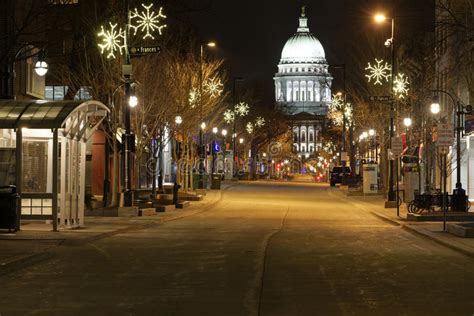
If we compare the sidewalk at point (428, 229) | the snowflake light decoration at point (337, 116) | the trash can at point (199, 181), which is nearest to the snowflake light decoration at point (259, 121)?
the snowflake light decoration at point (337, 116)

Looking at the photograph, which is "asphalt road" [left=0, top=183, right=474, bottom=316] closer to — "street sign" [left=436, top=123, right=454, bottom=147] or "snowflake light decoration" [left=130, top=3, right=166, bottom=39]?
"street sign" [left=436, top=123, right=454, bottom=147]

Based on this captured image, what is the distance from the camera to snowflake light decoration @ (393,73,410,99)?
46.4 metres

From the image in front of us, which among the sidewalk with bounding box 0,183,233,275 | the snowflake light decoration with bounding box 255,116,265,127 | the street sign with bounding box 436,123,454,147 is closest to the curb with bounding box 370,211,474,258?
the street sign with bounding box 436,123,454,147

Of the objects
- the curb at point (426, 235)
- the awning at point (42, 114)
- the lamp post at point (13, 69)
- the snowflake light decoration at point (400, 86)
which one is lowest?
the curb at point (426, 235)

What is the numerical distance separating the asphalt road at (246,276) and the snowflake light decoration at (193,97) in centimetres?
2456

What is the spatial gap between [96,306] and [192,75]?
4229 centimetres

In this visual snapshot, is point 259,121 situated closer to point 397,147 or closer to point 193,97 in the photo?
point 193,97

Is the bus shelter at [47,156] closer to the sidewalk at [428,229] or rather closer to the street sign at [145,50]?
the street sign at [145,50]

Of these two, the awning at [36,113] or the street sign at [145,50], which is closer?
the awning at [36,113]

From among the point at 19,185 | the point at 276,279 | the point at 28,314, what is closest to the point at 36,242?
the point at 19,185

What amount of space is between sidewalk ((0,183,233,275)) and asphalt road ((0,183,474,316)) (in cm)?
30

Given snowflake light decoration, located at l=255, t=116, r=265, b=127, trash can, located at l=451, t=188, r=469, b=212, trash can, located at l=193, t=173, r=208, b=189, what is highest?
snowflake light decoration, located at l=255, t=116, r=265, b=127

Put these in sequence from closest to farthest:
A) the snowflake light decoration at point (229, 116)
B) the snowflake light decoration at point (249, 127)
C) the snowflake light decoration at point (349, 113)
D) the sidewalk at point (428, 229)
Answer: the sidewalk at point (428, 229) → the snowflake light decoration at point (349, 113) → the snowflake light decoration at point (229, 116) → the snowflake light decoration at point (249, 127)

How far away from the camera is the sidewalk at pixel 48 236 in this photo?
1807 centimetres
